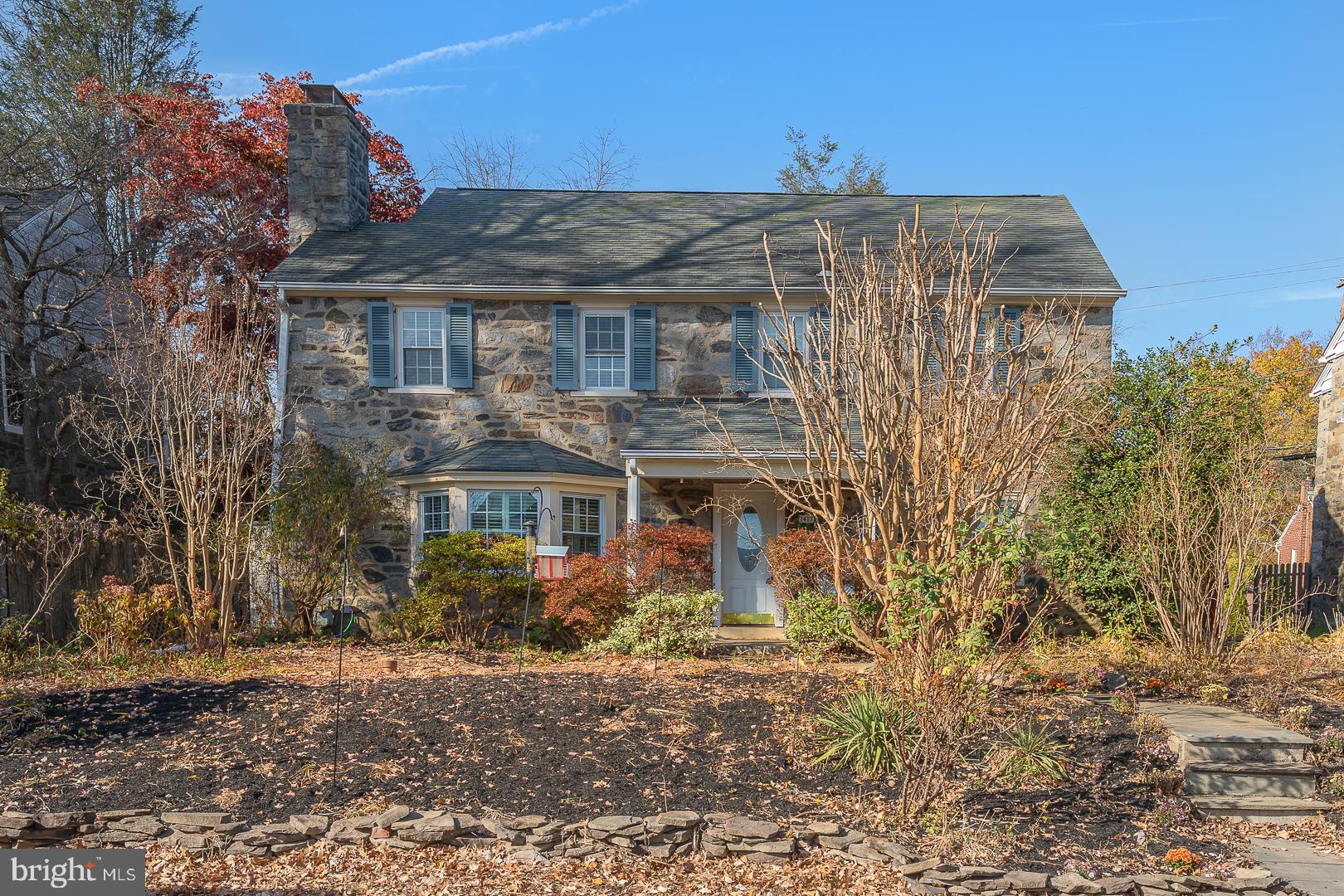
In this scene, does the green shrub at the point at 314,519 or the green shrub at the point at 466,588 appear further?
the green shrub at the point at 314,519

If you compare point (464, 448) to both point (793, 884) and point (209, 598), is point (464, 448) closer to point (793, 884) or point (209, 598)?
point (209, 598)

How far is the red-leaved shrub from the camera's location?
38.7 ft

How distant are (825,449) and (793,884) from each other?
254cm

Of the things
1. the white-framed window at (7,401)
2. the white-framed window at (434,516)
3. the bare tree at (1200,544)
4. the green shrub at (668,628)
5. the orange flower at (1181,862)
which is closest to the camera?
the orange flower at (1181,862)

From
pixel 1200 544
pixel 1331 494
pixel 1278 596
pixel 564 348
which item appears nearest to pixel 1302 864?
pixel 1200 544

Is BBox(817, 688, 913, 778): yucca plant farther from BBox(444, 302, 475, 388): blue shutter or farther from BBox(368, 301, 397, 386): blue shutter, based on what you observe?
BBox(368, 301, 397, 386): blue shutter

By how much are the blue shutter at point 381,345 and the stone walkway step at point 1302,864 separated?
36.8 feet

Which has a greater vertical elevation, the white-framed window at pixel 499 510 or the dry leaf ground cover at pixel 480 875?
the white-framed window at pixel 499 510

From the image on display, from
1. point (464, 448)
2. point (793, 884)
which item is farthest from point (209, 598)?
point (793, 884)

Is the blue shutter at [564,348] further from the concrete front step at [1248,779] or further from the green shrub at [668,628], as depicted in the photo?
the concrete front step at [1248,779]

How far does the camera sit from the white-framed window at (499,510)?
43.5ft

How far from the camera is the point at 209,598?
35.4 ft

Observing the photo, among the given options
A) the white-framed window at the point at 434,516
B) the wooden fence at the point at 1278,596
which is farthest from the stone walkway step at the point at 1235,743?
the white-framed window at the point at 434,516

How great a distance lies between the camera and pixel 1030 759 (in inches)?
252
